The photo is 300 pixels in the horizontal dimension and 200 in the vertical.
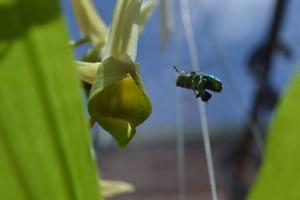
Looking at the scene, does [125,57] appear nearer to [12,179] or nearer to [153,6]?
[12,179]

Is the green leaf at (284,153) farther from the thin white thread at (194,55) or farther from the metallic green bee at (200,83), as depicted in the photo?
the thin white thread at (194,55)

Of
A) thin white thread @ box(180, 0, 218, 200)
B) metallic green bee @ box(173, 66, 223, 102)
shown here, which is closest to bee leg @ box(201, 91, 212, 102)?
metallic green bee @ box(173, 66, 223, 102)

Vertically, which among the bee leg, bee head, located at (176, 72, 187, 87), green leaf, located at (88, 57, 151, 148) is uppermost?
green leaf, located at (88, 57, 151, 148)

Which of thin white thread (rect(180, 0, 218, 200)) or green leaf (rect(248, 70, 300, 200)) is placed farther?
thin white thread (rect(180, 0, 218, 200))

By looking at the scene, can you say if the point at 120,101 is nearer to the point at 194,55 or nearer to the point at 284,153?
the point at 284,153

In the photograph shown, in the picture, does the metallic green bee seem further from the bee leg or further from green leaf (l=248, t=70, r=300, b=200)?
green leaf (l=248, t=70, r=300, b=200)

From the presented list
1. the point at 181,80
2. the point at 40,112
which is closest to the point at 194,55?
the point at 181,80

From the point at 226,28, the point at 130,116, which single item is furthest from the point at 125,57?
the point at 226,28
